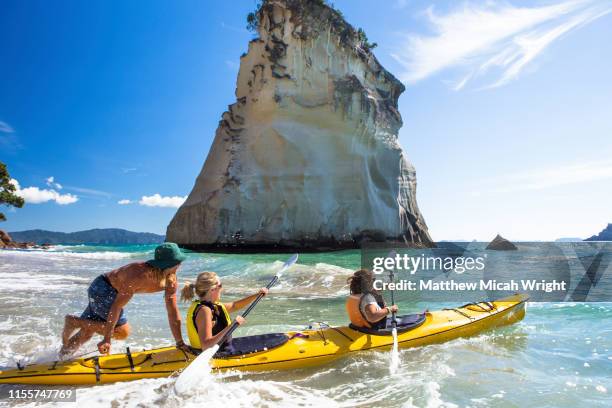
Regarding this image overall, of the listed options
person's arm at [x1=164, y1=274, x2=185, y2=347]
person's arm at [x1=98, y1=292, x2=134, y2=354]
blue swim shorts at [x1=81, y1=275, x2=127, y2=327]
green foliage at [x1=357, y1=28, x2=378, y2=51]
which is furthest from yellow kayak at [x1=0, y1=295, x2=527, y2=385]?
green foliage at [x1=357, y1=28, x2=378, y2=51]

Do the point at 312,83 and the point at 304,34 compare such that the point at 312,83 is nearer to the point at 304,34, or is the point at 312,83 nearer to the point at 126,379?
the point at 304,34

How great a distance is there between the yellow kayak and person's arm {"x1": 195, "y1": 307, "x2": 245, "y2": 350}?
281mm

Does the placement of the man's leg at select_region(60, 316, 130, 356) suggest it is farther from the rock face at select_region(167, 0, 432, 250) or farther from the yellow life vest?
the rock face at select_region(167, 0, 432, 250)

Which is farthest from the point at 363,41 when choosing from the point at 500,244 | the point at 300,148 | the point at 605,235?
the point at 605,235

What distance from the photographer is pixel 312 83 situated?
23.7 metres

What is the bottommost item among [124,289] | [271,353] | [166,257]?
[271,353]

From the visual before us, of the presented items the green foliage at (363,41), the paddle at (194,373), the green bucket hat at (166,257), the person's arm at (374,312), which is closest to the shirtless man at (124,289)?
the green bucket hat at (166,257)

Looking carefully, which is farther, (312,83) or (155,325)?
(312,83)

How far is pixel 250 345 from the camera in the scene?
13.1 ft

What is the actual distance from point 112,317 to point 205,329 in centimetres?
86

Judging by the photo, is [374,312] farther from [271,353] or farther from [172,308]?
[172,308]

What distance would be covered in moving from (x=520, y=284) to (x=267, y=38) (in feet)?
61.8

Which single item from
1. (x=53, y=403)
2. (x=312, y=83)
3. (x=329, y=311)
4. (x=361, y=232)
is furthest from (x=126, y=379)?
(x=312, y=83)

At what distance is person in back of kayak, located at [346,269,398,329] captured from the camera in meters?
4.28
